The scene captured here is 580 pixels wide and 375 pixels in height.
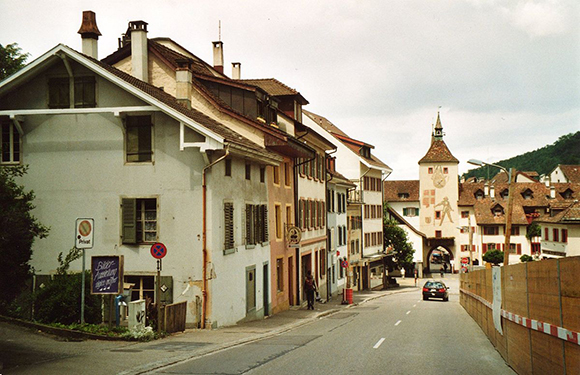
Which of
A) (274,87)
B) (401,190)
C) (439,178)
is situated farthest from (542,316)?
(401,190)

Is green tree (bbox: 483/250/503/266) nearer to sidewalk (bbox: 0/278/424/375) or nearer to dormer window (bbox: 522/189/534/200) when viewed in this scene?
dormer window (bbox: 522/189/534/200)

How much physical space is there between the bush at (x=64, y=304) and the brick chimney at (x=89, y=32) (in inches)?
404

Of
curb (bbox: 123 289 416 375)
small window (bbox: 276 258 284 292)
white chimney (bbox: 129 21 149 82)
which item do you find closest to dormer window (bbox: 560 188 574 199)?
small window (bbox: 276 258 284 292)

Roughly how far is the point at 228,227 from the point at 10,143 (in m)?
7.99

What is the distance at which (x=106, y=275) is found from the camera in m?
17.8

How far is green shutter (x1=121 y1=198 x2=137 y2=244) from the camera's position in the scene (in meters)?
21.1

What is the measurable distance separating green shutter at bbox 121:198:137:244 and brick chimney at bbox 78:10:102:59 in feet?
24.1

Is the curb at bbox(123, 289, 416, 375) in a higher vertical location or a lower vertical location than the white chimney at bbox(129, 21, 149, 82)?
lower

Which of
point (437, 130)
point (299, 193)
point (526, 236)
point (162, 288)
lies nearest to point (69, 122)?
point (162, 288)

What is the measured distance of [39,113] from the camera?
21094mm

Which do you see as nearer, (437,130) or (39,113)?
(39,113)

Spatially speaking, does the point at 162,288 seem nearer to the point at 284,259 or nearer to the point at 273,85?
the point at 284,259

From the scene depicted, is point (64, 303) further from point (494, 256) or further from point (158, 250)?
point (494, 256)

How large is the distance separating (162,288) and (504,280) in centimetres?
1111
